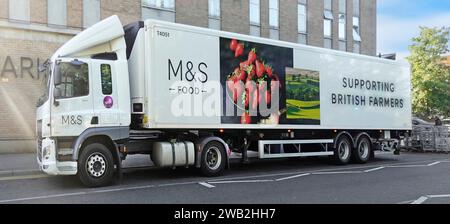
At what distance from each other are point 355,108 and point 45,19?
11.9 m

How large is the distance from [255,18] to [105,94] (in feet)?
53.9

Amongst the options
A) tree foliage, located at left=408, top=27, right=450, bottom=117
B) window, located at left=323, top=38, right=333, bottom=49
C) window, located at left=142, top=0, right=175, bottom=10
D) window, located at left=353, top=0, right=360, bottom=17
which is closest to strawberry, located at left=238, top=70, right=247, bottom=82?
window, located at left=142, top=0, right=175, bottom=10

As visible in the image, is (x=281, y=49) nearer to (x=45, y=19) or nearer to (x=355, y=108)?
(x=355, y=108)

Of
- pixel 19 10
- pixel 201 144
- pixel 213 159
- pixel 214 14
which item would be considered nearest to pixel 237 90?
pixel 201 144

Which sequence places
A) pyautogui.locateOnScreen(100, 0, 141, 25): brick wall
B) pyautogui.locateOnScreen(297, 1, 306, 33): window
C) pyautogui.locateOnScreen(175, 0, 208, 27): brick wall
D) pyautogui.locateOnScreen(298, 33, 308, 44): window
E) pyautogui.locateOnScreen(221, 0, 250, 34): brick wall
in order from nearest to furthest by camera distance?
1. pyautogui.locateOnScreen(100, 0, 141, 25): brick wall
2. pyautogui.locateOnScreen(175, 0, 208, 27): brick wall
3. pyautogui.locateOnScreen(221, 0, 250, 34): brick wall
4. pyautogui.locateOnScreen(298, 33, 308, 44): window
5. pyautogui.locateOnScreen(297, 1, 306, 33): window

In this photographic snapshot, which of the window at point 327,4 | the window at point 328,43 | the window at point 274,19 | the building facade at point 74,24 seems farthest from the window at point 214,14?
the window at point 327,4

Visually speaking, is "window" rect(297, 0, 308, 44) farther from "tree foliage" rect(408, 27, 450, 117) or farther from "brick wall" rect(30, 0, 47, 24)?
"brick wall" rect(30, 0, 47, 24)

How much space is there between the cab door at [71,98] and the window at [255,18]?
16.1 m

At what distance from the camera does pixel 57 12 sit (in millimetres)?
18578

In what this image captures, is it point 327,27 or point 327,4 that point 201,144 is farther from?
point 327,4

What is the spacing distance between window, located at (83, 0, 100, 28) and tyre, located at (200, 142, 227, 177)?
10.3m

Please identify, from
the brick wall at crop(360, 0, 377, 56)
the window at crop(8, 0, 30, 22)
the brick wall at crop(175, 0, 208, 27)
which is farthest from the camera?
the brick wall at crop(360, 0, 377, 56)

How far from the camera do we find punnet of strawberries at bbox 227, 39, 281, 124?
1199 cm

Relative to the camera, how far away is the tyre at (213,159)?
37.4 ft
